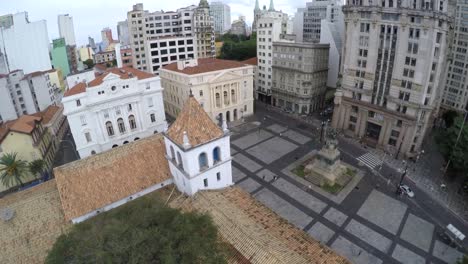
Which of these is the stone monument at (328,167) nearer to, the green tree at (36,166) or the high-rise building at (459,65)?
the high-rise building at (459,65)

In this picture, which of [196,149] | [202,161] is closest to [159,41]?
[202,161]

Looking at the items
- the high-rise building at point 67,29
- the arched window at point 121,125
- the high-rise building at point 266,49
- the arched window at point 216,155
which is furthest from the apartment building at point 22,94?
→ the high-rise building at point 67,29

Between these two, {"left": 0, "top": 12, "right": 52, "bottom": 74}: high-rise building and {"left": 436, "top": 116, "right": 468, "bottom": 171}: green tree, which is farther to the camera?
{"left": 0, "top": 12, "right": 52, "bottom": 74}: high-rise building

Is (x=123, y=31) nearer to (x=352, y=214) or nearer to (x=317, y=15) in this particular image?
(x=317, y=15)

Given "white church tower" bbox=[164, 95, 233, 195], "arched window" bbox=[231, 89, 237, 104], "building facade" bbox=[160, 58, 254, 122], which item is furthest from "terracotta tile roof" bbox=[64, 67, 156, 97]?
"white church tower" bbox=[164, 95, 233, 195]

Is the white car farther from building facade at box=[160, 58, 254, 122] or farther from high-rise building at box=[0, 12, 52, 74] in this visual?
high-rise building at box=[0, 12, 52, 74]

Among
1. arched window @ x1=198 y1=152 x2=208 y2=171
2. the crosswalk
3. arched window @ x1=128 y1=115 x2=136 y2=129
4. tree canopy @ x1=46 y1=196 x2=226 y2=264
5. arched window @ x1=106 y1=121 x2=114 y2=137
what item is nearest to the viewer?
tree canopy @ x1=46 y1=196 x2=226 y2=264
